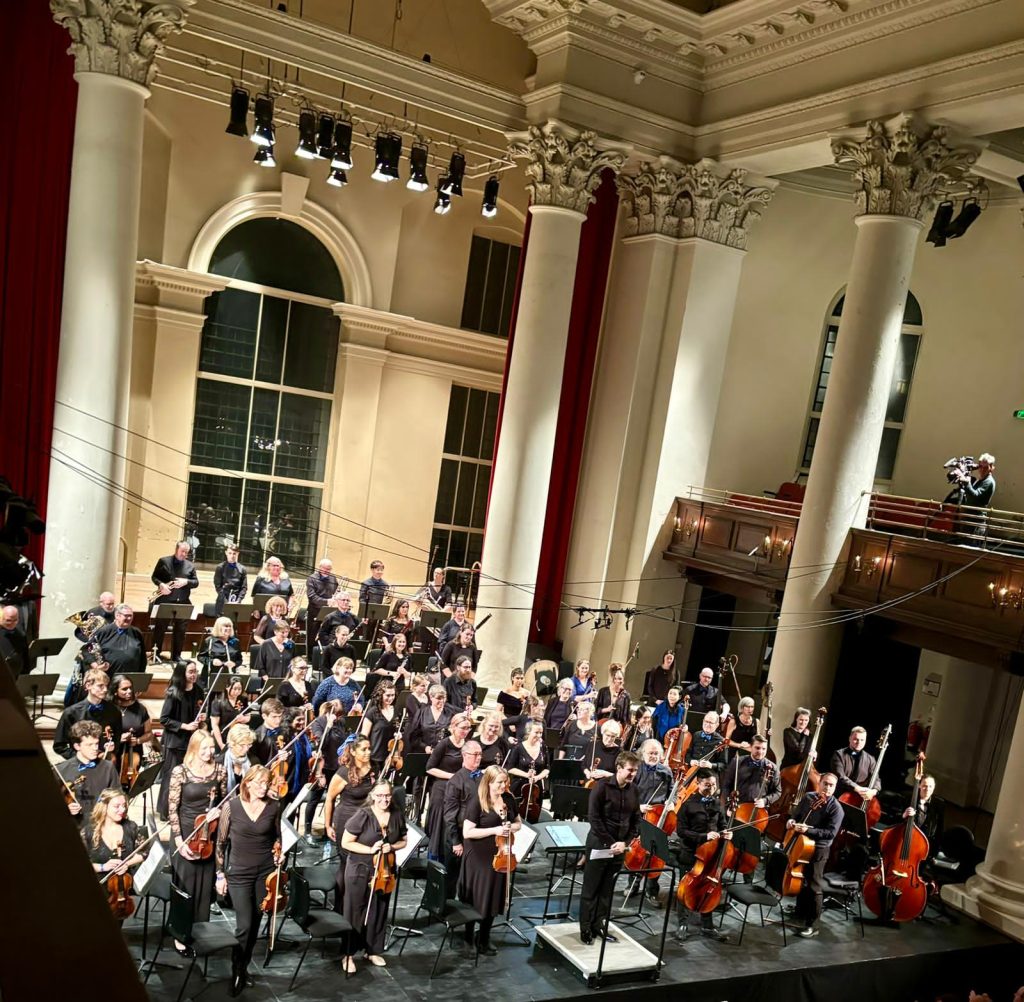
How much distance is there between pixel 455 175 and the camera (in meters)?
13.2

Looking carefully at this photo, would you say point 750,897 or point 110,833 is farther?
point 750,897

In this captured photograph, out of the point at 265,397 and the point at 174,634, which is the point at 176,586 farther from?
the point at 265,397

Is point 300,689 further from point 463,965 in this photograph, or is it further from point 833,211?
point 833,211

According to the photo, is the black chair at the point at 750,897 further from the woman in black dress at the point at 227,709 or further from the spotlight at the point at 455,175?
the spotlight at the point at 455,175

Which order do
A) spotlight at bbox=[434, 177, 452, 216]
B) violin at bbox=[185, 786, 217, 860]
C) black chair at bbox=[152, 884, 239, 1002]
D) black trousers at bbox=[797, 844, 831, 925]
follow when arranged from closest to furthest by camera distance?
black chair at bbox=[152, 884, 239, 1002] < violin at bbox=[185, 786, 217, 860] < black trousers at bbox=[797, 844, 831, 925] < spotlight at bbox=[434, 177, 452, 216]

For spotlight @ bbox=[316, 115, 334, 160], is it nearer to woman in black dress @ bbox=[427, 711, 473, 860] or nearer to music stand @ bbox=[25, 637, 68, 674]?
music stand @ bbox=[25, 637, 68, 674]

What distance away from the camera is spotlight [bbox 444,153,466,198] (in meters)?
13.1

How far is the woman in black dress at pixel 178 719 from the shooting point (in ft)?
26.9

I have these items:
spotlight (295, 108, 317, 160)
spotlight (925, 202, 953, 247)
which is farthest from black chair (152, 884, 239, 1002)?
spotlight (925, 202, 953, 247)

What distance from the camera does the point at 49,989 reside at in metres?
0.76

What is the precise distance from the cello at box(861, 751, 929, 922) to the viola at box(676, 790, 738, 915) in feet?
5.47

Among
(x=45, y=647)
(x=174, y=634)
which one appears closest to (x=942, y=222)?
(x=174, y=634)

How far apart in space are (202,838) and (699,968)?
3.91 m

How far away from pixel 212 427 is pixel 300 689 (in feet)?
25.9
